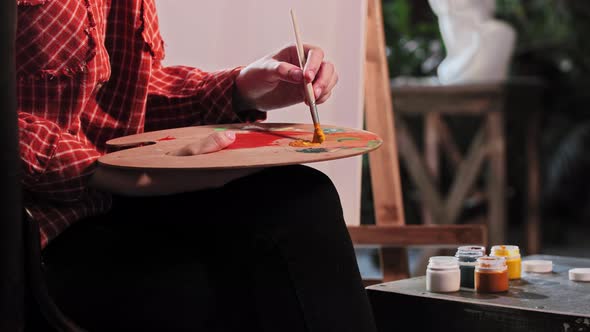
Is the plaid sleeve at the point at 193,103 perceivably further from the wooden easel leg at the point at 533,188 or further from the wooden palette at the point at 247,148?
the wooden easel leg at the point at 533,188

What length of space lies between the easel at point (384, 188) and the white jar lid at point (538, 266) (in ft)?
1.13

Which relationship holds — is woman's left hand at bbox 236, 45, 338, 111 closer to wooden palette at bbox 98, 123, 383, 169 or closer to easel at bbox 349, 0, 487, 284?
wooden palette at bbox 98, 123, 383, 169

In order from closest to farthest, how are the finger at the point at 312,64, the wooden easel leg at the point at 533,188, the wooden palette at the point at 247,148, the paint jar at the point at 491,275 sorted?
the wooden palette at the point at 247,148, the finger at the point at 312,64, the paint jar at the point at 491,275, the wooden easel leg at the point at 533,188

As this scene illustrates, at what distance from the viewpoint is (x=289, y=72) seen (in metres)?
1.03

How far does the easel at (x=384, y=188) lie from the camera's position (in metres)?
1.81

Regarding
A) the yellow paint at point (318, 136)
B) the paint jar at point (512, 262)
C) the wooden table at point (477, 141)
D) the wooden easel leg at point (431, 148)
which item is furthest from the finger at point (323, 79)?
the wooden easel leg at point (431, 148)

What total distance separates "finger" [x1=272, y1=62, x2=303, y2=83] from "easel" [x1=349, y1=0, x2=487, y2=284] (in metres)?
0.80

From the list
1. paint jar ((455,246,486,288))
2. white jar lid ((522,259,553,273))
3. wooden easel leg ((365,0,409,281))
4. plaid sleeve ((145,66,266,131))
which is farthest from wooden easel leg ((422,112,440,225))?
plaid sleeve ((145,66,266,131))

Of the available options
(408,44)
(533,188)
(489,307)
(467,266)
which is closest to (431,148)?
(533,188)

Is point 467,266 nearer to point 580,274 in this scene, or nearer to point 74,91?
point 580,274

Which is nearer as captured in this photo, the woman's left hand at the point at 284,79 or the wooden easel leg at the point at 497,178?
the woman's left hand at the point at 284,79

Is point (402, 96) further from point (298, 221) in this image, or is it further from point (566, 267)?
point (298, 221)

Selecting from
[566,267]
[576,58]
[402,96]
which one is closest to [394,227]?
[566,267]

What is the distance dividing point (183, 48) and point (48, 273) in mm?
905
